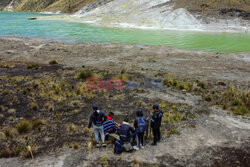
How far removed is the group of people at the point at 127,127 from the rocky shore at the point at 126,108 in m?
0.49

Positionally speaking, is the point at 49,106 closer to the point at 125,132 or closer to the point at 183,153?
the point at 125,132

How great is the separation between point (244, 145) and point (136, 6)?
82.3 m

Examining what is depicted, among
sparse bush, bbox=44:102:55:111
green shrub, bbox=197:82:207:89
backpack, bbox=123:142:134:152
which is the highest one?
sparse bush, bbox=44:102:55:111

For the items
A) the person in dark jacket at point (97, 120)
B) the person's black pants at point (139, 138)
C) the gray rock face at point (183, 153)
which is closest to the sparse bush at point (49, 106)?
the gray rock face at point (183, 153)

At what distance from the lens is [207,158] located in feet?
27.3

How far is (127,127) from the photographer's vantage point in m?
8.46

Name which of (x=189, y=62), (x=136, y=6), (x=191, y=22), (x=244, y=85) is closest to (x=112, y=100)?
(x=244, y=85)

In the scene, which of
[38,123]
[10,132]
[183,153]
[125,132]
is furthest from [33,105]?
[183,153]

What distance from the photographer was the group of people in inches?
336

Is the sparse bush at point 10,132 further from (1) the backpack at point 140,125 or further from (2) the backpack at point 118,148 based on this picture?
(1) the backpack at point 140,125

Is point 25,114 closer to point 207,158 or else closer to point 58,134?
point 58,134

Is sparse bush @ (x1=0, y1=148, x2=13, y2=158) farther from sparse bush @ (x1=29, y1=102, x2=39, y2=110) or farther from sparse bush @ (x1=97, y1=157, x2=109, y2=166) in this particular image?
sparse bush @ (x1=29, y1=102, x2=39, y2=110)

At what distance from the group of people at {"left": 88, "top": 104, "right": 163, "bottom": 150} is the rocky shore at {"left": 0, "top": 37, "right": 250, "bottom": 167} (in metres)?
0.49

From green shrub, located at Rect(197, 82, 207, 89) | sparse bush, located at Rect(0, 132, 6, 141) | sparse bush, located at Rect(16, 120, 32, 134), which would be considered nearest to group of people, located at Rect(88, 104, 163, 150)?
sparse bush, located at Rect(16, 120, 32, 134)
